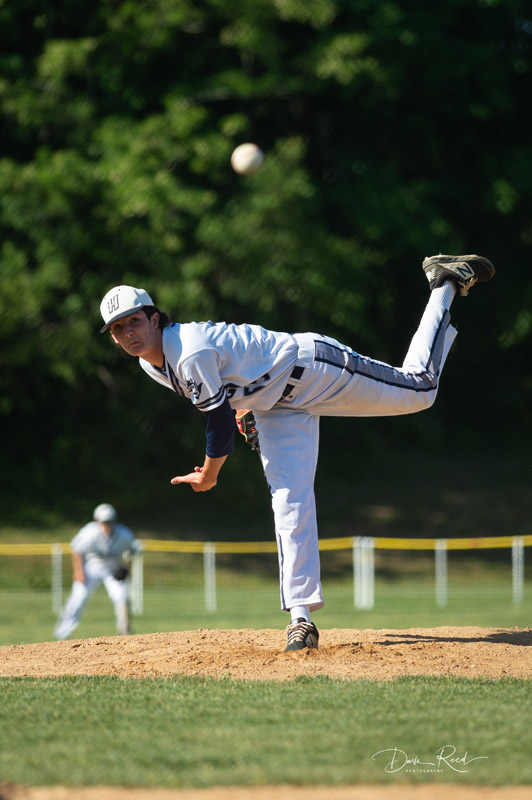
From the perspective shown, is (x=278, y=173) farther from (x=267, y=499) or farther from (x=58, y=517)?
(x=58, y=517)

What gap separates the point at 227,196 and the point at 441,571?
8751 millimetres

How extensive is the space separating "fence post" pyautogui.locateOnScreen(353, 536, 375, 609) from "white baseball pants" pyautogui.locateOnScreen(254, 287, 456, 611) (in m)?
11.3

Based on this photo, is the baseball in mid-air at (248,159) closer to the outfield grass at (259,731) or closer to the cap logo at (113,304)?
the cap logo at (113,304)

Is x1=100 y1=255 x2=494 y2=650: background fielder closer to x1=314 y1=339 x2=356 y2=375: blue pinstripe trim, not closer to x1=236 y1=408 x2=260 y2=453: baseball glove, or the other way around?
Answer: x1=314 y1=339 x2=356 y2=375: blue pinstripe trim

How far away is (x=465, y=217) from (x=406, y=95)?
10.5 feet

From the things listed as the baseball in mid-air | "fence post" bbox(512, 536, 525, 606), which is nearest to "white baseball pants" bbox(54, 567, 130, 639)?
the baseball in mid-air

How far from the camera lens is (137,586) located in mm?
17641

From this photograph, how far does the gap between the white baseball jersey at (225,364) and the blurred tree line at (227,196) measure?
13328 millimetres

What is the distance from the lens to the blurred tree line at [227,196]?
19.8 metres

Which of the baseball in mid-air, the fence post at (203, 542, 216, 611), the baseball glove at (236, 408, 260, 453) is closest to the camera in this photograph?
the baseball glove at (236, 408, 260, 453)

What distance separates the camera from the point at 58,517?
21344 mm

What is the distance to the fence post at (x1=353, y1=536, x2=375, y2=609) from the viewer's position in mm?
17484

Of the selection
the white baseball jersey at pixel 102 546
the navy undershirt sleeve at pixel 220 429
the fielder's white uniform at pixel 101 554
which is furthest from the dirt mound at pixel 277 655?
the white baseball jersey at pixel 102 546

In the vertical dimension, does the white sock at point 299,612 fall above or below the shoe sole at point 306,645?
above
